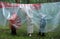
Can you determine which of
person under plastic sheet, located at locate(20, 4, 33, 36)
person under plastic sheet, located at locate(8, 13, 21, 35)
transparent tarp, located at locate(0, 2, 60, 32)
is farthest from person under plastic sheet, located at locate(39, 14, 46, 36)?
person under plastic sheet, located at locate(8, 13, 21, 35)

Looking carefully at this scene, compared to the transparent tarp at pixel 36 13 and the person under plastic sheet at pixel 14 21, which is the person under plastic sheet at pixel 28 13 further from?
the person under plastic sheet at pixel 14 21

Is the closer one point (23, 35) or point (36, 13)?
point (36, 13)

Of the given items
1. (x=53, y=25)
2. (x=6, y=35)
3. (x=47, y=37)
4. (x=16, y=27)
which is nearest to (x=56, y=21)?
(x=53, y=25)

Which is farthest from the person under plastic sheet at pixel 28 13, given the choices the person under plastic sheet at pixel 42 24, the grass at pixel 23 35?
the person under plastic sheet at pixel 42 24

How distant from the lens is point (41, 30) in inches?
436

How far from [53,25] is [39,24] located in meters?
0.69

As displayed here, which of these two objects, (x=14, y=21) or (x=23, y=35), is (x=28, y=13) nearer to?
(x=14, y=21)

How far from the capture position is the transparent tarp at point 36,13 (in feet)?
35.5

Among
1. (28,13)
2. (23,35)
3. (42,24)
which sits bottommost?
(23,35)

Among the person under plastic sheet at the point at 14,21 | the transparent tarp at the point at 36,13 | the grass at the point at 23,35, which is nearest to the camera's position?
the transparent tarp at the point at 36,13

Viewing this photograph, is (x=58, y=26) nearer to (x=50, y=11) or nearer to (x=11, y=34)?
(x=50, y=11)

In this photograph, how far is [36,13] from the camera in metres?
11.0

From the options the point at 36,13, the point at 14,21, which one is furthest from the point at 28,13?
the point at 14,21

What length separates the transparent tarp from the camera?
10.8 metres
